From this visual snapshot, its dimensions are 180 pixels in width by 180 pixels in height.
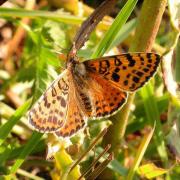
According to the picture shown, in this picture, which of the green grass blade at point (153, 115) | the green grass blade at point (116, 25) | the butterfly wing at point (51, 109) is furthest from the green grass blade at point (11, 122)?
the green grass blade at point (153, 115)

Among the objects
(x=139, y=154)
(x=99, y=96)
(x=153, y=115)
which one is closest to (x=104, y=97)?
(x=99, y=96)

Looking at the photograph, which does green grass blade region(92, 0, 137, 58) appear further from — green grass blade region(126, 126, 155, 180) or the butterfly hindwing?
green grass blade region(126, 126, 155, 180)

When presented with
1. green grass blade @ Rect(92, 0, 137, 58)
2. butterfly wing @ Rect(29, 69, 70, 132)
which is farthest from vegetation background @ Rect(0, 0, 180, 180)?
butterfly wing @ Rect(29, 69, 70, 132)

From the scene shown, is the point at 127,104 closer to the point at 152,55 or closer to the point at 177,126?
the point at 177,126

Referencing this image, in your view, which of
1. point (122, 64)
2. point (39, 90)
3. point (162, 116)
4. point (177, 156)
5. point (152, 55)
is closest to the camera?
point (152, 55)

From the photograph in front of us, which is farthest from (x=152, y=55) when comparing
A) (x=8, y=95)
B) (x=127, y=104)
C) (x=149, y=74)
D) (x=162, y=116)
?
(x=8, y=95)

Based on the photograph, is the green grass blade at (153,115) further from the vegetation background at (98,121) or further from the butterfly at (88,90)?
the butterfly at (88,90)

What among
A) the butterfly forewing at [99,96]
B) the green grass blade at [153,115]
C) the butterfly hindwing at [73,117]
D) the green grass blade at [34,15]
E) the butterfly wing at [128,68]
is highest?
the green grass blade at [34,15]
